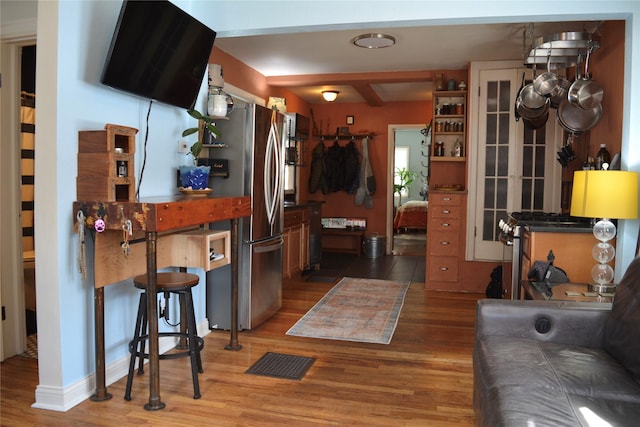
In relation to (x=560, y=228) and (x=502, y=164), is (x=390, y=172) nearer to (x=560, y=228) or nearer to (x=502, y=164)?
(x=502, y=164)

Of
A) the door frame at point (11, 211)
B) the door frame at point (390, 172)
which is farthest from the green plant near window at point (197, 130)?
the door frame at point (390, 172)

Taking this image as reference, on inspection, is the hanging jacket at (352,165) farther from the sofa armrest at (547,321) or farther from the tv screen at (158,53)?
the sofa armrest at (547,321)

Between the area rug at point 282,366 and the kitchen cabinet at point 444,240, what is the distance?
2519 millimetres

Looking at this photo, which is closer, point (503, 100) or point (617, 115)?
point (617, 115)

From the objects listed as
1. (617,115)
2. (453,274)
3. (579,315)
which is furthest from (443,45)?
(579,315)

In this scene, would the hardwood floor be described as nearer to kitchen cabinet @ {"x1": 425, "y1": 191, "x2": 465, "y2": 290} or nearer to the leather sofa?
the leather sofa

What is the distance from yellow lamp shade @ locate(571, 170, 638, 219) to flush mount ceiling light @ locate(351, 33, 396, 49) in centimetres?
243

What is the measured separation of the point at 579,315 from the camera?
7.49ft

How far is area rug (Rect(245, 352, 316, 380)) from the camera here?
10.1 ft

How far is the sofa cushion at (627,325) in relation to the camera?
6.43 feet

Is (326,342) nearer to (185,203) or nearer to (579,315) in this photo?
(185,203)

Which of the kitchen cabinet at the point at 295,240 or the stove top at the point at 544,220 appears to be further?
the kitchen cabinet at the point at 295,240

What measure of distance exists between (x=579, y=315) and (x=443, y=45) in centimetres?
331

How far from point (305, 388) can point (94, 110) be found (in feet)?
6.12
